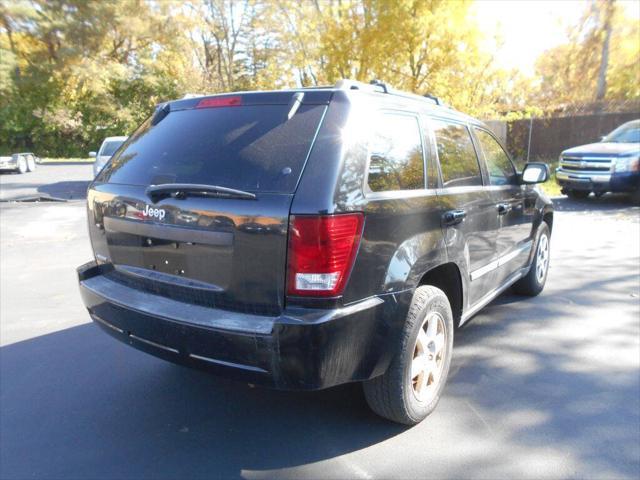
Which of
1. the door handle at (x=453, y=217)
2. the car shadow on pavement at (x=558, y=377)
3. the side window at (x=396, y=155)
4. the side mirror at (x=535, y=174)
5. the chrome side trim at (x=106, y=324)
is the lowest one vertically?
the car shadow on pavement at (x=558, y=377)

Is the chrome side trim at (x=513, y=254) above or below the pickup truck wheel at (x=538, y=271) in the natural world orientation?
above

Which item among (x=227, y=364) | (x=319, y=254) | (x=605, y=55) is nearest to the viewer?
(x=319, y=254)

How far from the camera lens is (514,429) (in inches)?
114

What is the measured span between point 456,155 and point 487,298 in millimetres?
1150

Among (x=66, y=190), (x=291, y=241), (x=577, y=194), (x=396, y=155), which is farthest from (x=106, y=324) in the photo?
(x=66, y=190)

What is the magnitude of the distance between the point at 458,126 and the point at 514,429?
2.05m

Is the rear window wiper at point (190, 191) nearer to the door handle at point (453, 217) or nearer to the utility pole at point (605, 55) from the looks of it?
the door handle at point (453, 217)

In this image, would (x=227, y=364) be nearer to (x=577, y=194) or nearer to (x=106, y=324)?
(x=106, y=324)

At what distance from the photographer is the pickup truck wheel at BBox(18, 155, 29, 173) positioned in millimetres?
21156

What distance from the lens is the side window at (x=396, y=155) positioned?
2.61 m

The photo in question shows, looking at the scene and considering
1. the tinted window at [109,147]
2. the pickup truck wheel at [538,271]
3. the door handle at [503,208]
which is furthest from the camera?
the tinted window at [109,147]

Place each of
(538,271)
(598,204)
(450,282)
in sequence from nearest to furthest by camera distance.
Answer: (450,282), (538,271), (598,204)

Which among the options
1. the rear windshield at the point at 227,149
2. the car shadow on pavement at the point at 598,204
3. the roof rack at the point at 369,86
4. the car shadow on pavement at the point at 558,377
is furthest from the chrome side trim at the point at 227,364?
the car shadow on pavement at the point at 598,204

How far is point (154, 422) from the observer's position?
2.99 metres
